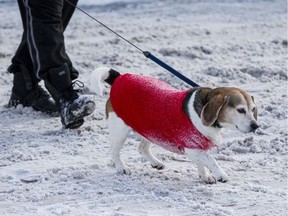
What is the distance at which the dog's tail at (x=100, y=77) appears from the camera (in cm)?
384

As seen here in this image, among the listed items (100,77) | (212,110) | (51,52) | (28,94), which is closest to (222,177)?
(212,110)

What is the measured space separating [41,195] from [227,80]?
2.88 m

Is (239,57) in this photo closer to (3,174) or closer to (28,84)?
(28,84)

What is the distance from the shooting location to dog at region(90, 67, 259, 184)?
Result: 3418 millimetres

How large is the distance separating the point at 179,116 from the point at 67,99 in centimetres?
120

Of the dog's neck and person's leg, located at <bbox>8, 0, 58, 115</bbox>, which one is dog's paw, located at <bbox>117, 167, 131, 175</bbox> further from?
person's leg, located at <bbox>8, 0, 58, 115</bbox>

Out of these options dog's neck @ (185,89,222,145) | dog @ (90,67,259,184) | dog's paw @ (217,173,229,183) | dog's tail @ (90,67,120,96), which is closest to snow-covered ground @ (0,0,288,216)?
dog's paw @ (217,173,229,183)

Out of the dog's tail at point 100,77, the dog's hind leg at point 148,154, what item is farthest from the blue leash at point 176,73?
the dog's hind leg at point 148,154

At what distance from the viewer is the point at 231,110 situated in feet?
11.2

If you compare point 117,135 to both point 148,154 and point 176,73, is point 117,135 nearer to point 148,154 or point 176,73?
point 148,154

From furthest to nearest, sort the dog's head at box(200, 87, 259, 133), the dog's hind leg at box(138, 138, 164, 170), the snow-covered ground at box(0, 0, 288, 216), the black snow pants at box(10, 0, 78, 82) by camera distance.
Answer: the black snow pants at box(10, 0, 78, 82) < the dog's hind leg at box(138, 138, 164, 170) < the dog's head at box(200, 87, 259, 133) < the snow-covered ground at box(0, 0, 288, 216)

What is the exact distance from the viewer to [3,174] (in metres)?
3.68

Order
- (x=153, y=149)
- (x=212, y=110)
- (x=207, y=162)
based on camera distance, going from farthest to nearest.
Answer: (x=153, y=149)
(x=207, y=162)
(x=212, y=110)

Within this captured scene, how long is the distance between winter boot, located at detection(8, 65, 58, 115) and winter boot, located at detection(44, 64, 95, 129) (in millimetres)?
295
